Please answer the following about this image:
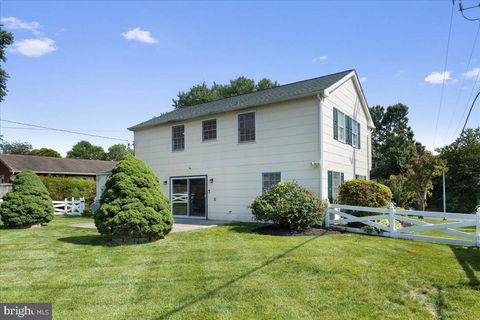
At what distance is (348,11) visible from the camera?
12062mm

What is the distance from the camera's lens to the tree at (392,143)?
28.1m

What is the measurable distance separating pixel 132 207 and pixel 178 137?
27.2ft

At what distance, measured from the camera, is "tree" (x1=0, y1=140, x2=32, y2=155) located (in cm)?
5981

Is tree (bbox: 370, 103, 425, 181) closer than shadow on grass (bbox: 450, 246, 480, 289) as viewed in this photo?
No

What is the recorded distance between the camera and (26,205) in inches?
489

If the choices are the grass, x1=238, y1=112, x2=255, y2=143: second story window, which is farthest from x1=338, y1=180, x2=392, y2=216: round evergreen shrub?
x1=238, y1=112, x2=255, y2=143: second story window

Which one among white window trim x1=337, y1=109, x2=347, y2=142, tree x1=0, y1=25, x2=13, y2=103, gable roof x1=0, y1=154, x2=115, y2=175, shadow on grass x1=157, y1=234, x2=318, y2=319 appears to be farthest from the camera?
gable roof x1=0, y1=154, x2=115, y2=175

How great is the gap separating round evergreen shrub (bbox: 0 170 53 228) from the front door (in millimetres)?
5652

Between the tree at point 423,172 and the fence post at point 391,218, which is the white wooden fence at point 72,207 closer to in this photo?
the fence post at point 391,218

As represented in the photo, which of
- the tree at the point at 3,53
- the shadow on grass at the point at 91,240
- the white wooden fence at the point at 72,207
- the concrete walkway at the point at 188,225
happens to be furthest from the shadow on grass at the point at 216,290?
the tree at the point at 3,53

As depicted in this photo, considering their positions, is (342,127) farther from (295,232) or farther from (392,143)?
(392,143)

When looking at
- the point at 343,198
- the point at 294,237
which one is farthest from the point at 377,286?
the point at 343,198

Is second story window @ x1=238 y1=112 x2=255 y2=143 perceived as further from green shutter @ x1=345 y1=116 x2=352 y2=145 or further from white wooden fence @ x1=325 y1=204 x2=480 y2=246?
white wooden fence @ x1=325 y1=204 x2=480 y2=246

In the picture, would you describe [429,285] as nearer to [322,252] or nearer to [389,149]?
[322,252]
